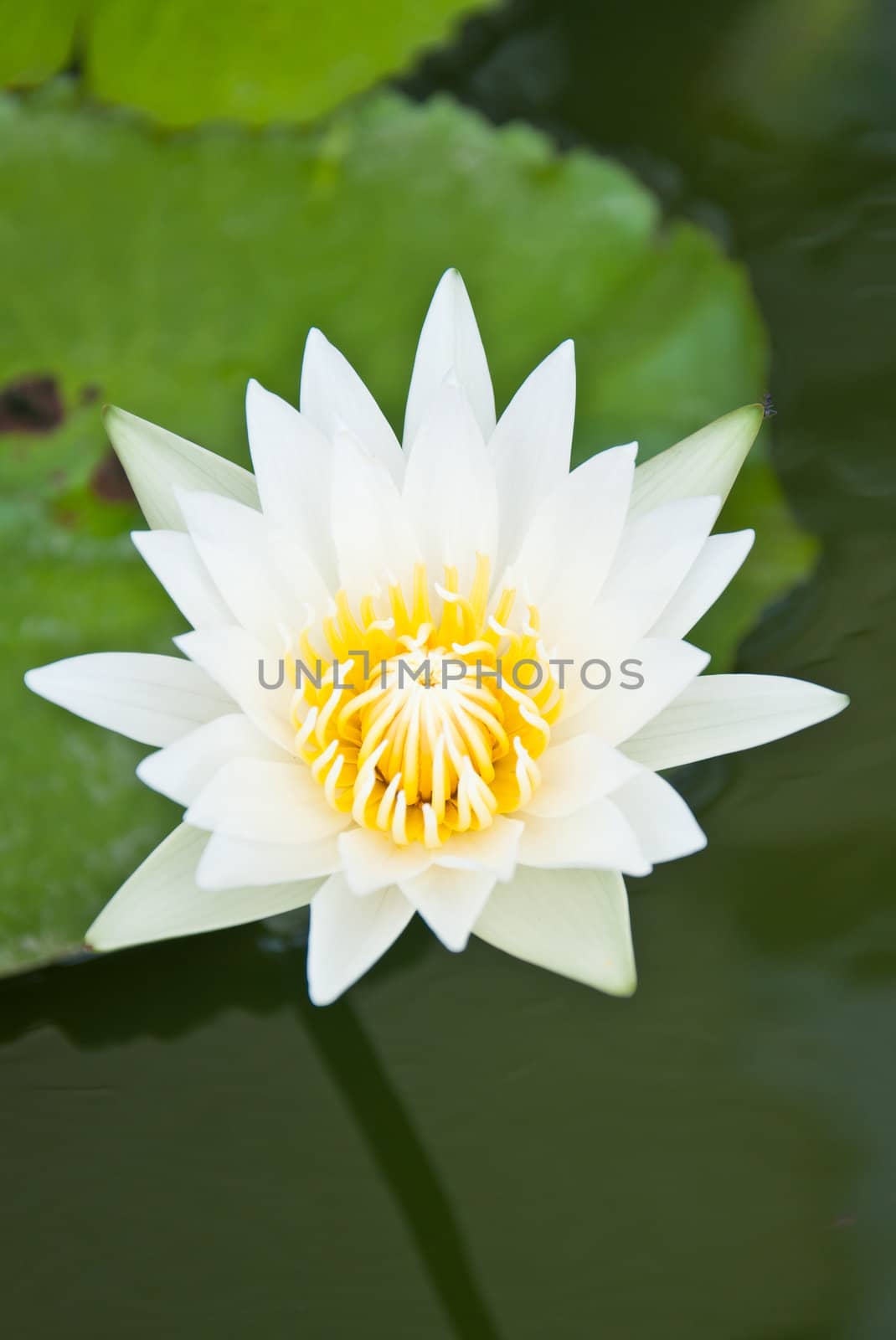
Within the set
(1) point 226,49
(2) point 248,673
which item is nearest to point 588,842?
(2) point 248,673

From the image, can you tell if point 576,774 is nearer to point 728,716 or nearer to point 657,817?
point 657,817

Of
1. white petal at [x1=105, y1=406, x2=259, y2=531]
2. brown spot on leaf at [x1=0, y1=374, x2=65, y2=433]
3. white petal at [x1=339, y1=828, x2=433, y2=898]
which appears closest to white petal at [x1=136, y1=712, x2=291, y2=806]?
white petal at [x1=339, y1=828, x2=433, y2=898]

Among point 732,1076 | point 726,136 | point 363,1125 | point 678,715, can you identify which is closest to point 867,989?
point 732,1076

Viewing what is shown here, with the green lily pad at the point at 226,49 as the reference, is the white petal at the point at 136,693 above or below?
below

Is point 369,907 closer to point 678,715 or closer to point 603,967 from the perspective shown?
point 603,967

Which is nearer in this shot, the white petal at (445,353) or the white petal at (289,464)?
the white petal at (289,464)

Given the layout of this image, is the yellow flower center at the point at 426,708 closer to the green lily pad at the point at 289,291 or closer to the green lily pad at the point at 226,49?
the green lily pad at the point at 289,291

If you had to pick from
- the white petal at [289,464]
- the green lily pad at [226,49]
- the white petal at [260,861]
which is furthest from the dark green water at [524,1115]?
the green lily pad at [226,49]
